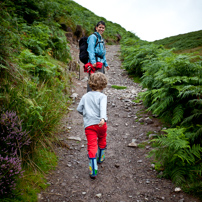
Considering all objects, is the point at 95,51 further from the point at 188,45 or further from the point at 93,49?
the point at 188,45

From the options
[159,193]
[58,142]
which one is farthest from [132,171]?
[58,142]

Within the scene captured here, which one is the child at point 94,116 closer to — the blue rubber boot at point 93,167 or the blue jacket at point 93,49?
the blue rubber boot at point 93,167

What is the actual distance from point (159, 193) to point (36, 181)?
1.94 metres

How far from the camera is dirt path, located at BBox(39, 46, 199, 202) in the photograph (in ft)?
8.60

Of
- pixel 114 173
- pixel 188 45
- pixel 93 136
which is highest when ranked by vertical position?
pixel 188 45

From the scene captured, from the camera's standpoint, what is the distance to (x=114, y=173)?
10.5 feet

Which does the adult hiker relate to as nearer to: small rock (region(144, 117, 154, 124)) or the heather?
small rock (region(144, 117, 154, 124))

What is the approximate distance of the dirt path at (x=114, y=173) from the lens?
103 inches

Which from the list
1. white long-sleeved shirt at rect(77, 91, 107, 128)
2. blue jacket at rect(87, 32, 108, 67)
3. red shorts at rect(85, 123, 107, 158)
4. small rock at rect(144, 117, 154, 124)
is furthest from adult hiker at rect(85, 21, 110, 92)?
small rock at rect(144, 117, 154, 124)

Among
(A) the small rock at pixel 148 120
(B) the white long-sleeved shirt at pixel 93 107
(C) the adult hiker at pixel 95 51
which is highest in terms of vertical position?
(C) the adult hiker at pixel 95 51

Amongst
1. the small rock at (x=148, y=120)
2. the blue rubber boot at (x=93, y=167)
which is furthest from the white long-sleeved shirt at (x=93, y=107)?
the small rock at (x=148, y=120)

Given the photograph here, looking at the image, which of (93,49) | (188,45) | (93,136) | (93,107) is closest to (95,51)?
(93,49)

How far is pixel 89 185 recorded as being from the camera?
287 cm

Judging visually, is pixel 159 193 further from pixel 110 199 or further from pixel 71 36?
pixel 71 36
